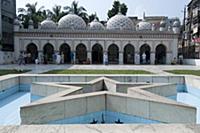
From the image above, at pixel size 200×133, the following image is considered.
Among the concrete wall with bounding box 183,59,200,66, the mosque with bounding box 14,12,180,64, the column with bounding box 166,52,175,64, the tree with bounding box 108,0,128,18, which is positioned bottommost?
the concrete wall with bounding box 183,59,200,66

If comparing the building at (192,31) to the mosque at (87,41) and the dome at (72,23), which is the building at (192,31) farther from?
the dome at (72,23)

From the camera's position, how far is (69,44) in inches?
1298

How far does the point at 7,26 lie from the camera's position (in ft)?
115

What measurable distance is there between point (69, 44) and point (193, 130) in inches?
1191

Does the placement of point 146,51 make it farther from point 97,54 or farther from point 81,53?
point 81,53

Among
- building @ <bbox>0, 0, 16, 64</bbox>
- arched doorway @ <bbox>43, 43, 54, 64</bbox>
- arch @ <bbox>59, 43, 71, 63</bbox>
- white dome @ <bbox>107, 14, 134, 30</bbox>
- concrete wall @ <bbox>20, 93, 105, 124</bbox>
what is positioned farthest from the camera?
white dome @ <bbox>107, 14, 134, 30</bbox>

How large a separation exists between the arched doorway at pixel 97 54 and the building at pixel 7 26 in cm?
1088

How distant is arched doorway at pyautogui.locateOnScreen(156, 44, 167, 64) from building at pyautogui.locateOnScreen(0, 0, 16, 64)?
64.7 ft

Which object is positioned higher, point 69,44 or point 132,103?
point 69,44

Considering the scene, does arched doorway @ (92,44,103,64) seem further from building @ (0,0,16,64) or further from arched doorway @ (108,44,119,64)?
building @ (0,0,16,64)

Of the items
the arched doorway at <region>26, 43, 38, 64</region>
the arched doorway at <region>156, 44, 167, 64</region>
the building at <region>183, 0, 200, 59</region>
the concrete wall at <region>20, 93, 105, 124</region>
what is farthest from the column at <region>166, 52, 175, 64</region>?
the concrete wall at <region>20, 93, 105, 124</region>

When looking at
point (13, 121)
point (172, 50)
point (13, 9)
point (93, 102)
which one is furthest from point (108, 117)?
point (13, 9)

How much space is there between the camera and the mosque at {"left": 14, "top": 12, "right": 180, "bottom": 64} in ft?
106

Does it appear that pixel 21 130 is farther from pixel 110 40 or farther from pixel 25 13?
pixel 25 13
